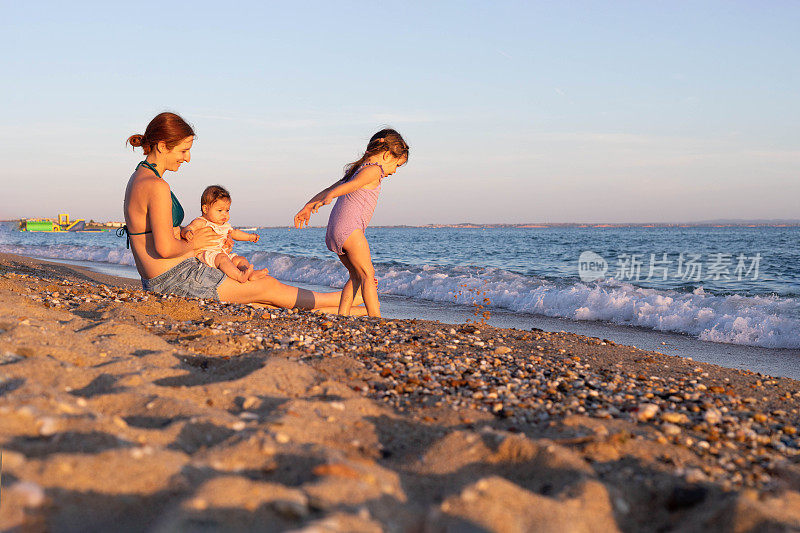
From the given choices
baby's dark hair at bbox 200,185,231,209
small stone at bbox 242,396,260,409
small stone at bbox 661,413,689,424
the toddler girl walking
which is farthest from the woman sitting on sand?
small stone at bbox 661,413,689,424

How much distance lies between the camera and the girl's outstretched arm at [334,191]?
5.55 m

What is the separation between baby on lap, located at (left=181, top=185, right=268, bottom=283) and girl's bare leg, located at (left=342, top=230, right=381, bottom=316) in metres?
0.98

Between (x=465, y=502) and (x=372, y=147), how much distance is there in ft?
15.2

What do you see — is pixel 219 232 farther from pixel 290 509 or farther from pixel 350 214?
pixel 290 509

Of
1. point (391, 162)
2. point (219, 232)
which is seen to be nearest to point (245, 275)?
point (219, 232)

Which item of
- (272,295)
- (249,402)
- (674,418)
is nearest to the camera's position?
(249,402)

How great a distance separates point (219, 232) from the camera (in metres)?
6.12

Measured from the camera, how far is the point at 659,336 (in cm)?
711

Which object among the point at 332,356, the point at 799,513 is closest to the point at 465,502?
the point at 799,513

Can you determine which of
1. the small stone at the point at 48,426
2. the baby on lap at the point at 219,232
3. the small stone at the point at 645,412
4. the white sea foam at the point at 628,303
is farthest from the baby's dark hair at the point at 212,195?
the white sea foam at the point at 628,303

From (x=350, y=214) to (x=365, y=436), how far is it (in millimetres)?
3687

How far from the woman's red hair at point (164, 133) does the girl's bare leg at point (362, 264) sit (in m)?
1.87

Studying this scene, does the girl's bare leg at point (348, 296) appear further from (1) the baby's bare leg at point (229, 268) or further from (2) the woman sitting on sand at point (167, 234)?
(1) the baby's bare leg at point (229, 268)

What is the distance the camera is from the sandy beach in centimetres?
156
